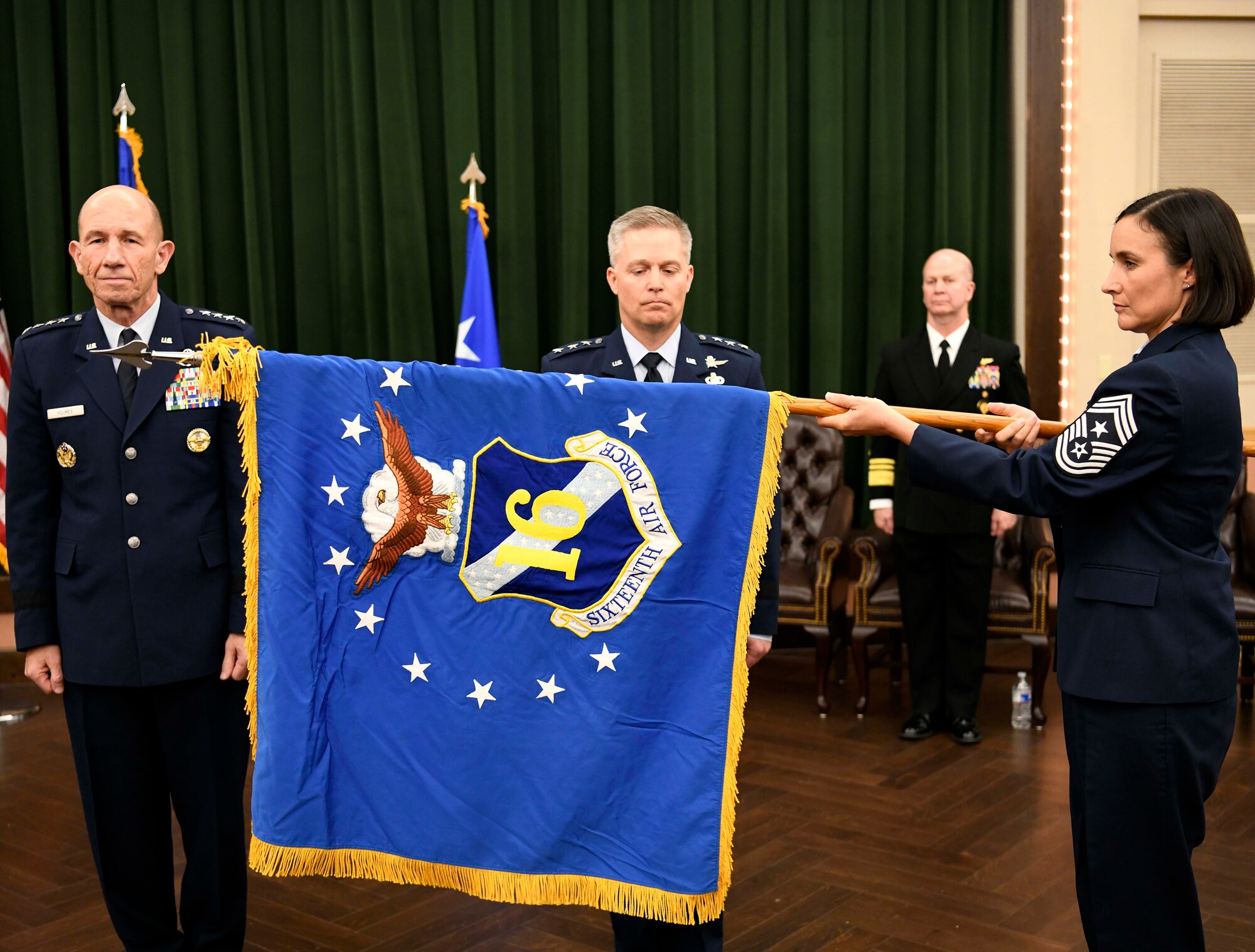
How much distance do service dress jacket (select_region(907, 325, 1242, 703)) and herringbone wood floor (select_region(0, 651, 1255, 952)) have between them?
1.18 meters

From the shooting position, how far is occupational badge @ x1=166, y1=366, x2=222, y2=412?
245 centimetres

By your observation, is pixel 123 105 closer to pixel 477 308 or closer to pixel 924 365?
pixel 477 308

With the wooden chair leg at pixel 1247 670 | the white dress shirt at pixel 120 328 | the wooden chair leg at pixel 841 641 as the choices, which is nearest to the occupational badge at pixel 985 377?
the wooden chair leg at pixel 841 641

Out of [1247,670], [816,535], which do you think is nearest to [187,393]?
[816,535]

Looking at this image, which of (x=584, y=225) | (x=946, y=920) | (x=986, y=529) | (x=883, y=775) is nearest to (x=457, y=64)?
(x=584, y=225)

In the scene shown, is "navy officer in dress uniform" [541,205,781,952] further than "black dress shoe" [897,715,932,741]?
No

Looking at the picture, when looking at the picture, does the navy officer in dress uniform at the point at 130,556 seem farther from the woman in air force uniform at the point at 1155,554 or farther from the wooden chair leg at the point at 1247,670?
the wooden chair leg at the point at 1247,670

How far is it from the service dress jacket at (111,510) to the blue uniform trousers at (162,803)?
0.10m

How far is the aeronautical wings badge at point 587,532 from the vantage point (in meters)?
2.17

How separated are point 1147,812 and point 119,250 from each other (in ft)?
7.26

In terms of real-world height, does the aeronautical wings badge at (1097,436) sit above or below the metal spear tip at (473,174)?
below

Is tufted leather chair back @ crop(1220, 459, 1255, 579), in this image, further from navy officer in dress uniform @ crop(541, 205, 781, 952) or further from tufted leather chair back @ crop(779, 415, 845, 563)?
navy officer in dress uniform @ crop(541, 205, 781, 952)

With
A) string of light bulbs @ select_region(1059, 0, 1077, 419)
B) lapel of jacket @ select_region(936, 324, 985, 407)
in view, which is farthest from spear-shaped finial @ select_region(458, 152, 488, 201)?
string of light bulbs @ select_region(1059, 0, 1077, 419)

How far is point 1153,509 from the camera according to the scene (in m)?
1.97
